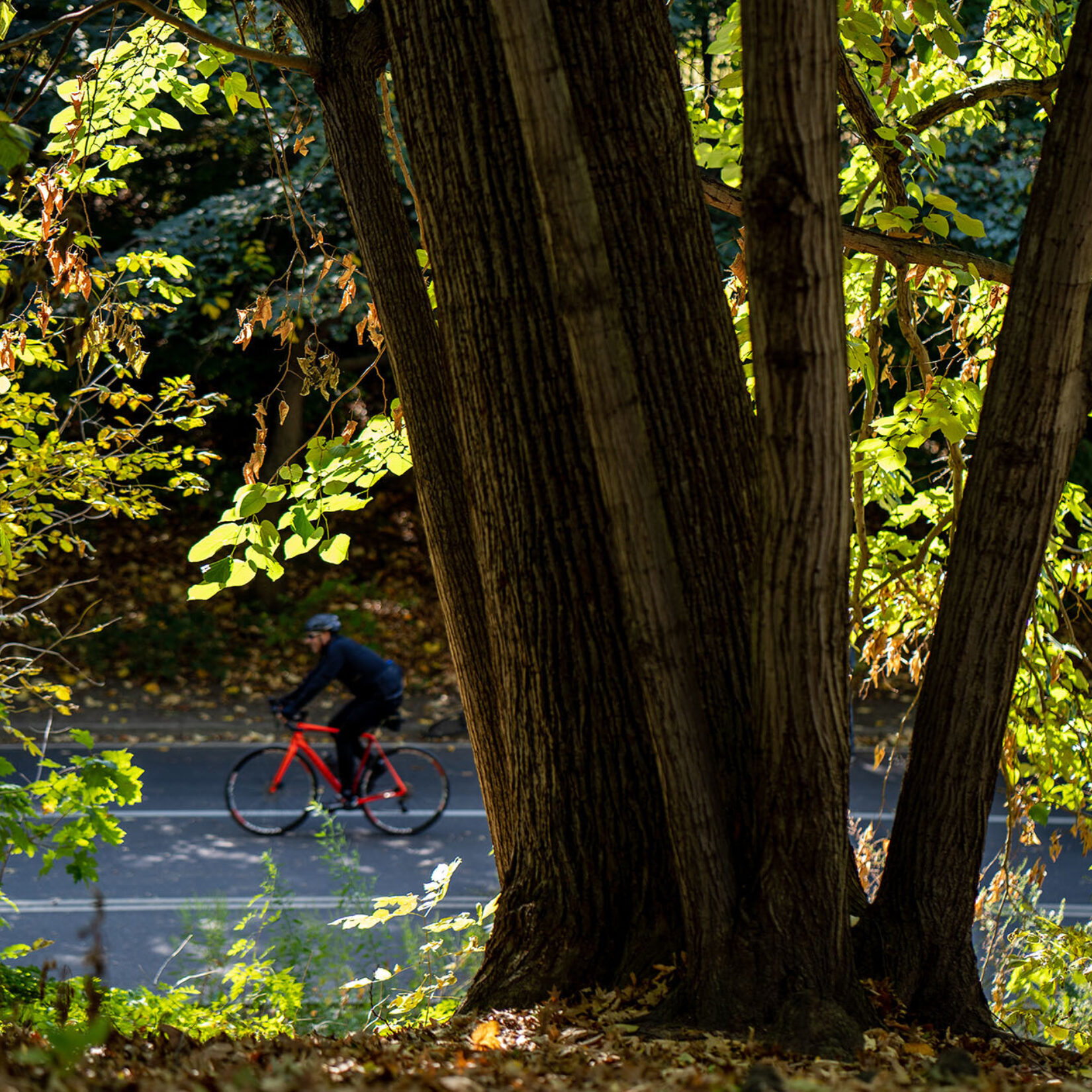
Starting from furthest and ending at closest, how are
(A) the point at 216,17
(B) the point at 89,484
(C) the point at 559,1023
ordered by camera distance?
(A) the point at 216,17 → (B) the point at 89,484 → (C) the point at 559,1023

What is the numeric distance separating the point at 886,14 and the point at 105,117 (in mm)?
3214

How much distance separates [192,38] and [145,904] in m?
6.60

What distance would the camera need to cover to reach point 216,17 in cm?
1110

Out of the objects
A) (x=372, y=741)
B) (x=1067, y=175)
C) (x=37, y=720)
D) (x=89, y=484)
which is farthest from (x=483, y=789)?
(x=37, y=720)

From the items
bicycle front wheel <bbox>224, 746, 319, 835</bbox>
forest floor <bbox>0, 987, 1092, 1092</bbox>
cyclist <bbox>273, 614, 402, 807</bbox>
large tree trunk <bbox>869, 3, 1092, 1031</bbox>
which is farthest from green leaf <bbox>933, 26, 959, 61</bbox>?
bicycle front wheel <bbox>224, 746, 319, 835</bbox>

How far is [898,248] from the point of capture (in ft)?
11.4

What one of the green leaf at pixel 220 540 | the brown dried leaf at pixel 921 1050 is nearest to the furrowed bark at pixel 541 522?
the brown dried leaf at pixel 921 1050

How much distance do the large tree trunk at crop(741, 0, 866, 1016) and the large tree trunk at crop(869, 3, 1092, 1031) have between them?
0.26m

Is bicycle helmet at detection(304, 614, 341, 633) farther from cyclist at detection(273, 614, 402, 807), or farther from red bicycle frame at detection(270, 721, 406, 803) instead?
red bicycle frame at detection(270, 721, 406, 803)

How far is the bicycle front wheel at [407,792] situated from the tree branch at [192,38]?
7.19 metres

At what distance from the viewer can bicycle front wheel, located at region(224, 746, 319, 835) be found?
9.63m

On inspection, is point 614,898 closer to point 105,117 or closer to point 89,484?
point 89,484

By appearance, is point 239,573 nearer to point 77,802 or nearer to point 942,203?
point 77,802

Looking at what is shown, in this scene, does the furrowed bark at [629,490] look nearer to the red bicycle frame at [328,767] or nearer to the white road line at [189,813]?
the red bicycle frame at [328,767]
